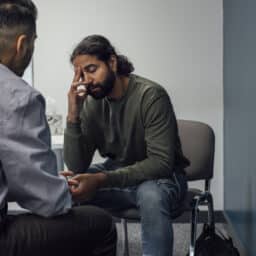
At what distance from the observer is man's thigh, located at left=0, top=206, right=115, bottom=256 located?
41.4 inches

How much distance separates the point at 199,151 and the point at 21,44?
1249mm

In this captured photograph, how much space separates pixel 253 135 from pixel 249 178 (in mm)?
216

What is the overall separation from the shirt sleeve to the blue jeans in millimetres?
516

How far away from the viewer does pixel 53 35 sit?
3053 mm

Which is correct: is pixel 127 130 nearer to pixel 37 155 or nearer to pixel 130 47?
pixel 37 155

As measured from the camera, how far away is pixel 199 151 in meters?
2.21

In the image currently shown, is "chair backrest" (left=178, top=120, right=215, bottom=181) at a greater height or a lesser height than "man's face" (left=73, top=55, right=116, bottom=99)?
lesser

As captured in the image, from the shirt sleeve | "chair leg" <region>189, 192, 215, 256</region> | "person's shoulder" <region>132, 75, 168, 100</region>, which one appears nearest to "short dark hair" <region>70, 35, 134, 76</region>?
"person's shoulder" <region>132, 75, 168, 100</region>

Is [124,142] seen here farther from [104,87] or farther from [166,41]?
[166,41]

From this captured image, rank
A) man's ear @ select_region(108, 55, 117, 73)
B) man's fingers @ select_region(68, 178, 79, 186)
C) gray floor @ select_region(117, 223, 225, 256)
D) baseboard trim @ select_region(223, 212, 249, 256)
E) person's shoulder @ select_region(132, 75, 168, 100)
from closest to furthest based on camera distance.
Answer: man's fingers @ select_region(68, 178, 79, 186)
person's shoulder @ select_region(132, 75, 168, 100)
man's ear @ select_region(108, 55, 117, 73)
baseboard trim @ select_region(223, 212, 249, 256)
gray floor @ select_region(117, 223, 225, 256)

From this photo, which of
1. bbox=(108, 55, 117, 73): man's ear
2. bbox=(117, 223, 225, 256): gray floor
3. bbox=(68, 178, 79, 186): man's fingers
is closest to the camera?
bbox=(68, 178, 79, 186): man's fingers

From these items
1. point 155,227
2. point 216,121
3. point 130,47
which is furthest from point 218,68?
point 155,227

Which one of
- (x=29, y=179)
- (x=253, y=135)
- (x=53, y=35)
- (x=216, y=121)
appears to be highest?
(x=53, y=35)

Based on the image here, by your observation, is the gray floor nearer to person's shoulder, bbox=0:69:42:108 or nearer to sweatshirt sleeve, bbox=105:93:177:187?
sweatshirt sleeve, bbox=105:93:177:187
